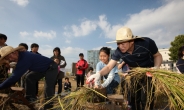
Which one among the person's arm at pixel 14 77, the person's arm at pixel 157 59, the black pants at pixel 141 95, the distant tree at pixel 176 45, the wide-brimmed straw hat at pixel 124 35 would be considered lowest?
the black pants at pixel 141 95

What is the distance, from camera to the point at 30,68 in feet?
10.7

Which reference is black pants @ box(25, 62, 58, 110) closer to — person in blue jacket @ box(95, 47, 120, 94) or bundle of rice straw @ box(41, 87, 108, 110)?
person in blue jacket @ box(95, 47, 120, 94)

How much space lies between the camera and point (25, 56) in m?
3.03

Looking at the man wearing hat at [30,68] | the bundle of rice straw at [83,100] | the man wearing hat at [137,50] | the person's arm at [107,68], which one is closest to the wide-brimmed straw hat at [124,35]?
the man wearing hat at [137,50]

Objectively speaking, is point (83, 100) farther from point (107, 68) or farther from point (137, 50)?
point (137, 50)

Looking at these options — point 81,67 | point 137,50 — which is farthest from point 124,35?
point 81,67

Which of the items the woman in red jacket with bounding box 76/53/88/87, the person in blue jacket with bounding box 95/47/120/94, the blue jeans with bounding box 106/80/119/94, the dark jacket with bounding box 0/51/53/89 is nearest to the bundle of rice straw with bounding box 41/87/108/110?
the person in blue jacket with bounding box 95/47/120/94

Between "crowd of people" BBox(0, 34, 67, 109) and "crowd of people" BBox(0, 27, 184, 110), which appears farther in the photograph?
"crowd of people" BBox(0, 34, 67, 109)

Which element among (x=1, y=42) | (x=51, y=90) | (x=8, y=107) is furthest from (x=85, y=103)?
(x=1, y=42)

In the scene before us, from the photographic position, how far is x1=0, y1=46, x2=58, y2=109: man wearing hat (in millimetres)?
2852

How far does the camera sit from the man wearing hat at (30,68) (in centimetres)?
285

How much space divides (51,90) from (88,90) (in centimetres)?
169

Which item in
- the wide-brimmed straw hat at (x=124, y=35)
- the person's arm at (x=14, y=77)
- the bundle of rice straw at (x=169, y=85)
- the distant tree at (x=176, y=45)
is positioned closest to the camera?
the bundle of rice straw at (x=169, y=85)

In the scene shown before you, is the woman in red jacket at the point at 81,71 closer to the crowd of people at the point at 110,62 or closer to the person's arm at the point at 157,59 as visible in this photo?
the crowd of people at the point at 110,62
